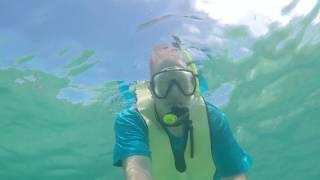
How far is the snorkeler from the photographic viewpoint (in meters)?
4.62

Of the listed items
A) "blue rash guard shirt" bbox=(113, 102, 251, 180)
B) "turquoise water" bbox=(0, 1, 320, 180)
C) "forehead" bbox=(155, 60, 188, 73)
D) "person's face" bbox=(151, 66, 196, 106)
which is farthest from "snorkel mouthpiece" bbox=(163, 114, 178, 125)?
"turquoise water" bbox=(0, 1, 320, 180)

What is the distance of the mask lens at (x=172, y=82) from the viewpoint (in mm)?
4688

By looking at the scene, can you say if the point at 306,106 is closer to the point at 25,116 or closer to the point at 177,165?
the point at 25,116

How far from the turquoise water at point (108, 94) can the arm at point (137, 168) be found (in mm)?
8268

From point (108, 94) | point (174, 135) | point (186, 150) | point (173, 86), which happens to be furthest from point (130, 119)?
point (108, 94)

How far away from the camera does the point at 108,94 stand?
16.3 meters

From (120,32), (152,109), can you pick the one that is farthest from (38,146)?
(152,109)

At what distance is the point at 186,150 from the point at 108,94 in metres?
11.5

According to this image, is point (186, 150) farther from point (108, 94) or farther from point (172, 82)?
point (108, 94)

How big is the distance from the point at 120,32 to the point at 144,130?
8.07 meters

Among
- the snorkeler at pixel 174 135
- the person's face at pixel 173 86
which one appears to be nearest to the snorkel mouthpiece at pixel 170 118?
the snorkeler at pixel 174 135

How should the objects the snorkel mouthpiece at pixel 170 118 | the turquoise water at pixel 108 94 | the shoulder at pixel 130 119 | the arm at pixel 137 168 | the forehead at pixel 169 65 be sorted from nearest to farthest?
the arm at pixel 137 168, the snorkel mouthpiece at pixel 170 118, the shoulder at pixel 130 119, the forehead at pixel 169 65, the turquoise water at pixel 108 94

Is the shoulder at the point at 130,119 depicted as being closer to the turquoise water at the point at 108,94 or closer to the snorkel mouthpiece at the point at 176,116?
the snorkel mouthpiece at the point at 176,116

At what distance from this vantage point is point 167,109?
480cm
